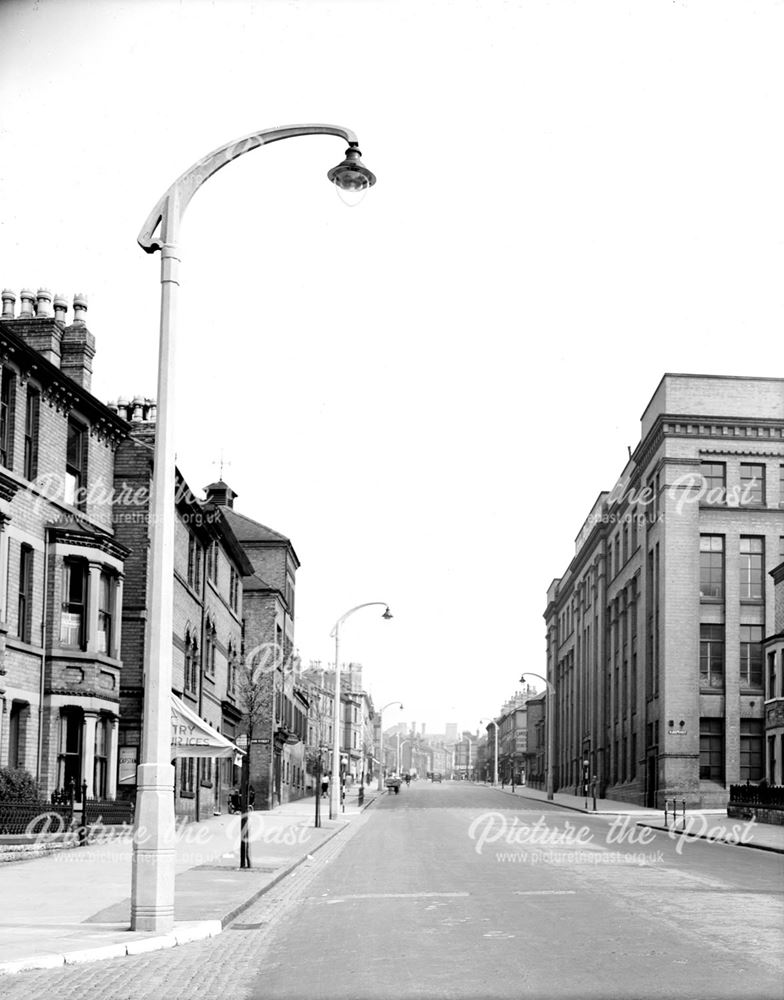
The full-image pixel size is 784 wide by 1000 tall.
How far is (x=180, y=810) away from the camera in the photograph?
128 ft

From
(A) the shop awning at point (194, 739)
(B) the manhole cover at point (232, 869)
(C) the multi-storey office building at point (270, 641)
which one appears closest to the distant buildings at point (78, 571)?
(A) the shop awning at point (194, 739)

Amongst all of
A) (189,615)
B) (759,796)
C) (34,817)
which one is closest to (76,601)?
(34,817)

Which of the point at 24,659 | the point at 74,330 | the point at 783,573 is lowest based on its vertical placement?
the point at 24,659

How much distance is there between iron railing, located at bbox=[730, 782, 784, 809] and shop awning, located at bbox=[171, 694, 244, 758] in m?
27.2

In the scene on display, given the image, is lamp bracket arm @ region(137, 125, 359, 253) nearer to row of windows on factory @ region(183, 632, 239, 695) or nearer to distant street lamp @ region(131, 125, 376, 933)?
distant street lamp @ region(131, 125, 376, 933)

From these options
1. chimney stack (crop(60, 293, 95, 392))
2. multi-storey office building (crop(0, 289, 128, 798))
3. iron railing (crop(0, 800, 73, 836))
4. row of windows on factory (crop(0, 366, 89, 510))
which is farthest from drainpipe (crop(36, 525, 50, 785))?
chimney stack (crop(60, 293, 95, 392))

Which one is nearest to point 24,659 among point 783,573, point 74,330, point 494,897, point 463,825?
point 74,330

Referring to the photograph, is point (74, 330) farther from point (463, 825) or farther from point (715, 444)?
point (715, 444)

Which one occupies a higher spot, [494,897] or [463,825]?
[494,897]

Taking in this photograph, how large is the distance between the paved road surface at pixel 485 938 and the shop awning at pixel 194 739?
8.02ft

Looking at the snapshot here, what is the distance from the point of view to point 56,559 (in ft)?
92.9

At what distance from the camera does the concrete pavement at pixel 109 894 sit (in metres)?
12.3

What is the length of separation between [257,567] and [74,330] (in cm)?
3417

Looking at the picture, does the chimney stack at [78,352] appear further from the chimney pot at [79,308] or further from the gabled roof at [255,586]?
the gabled roof at [255,586]
